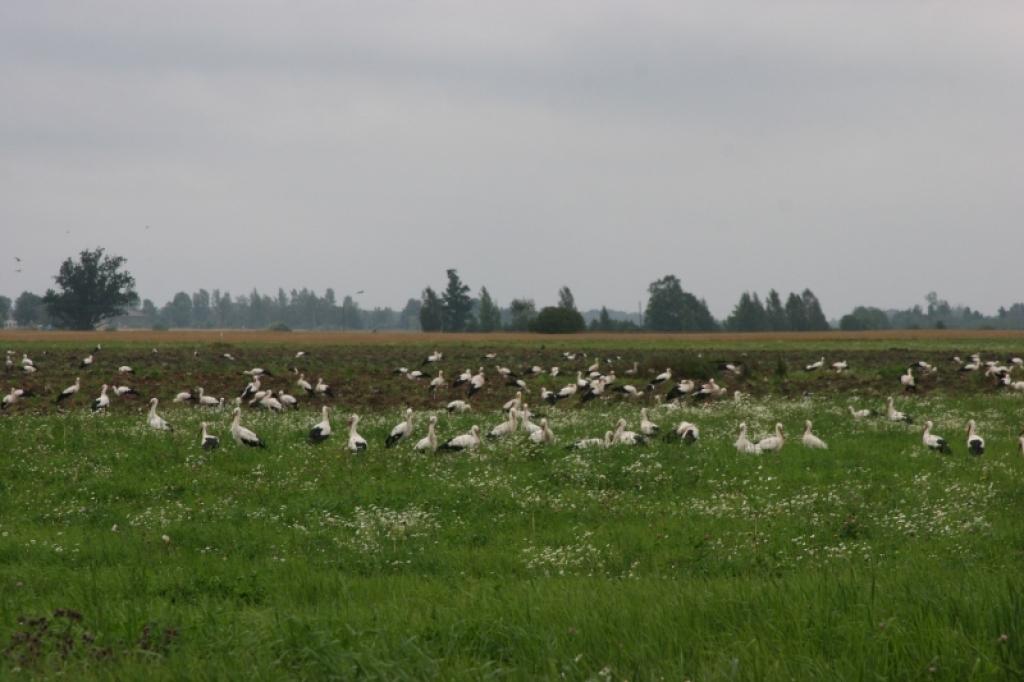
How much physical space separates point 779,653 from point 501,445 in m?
12.0

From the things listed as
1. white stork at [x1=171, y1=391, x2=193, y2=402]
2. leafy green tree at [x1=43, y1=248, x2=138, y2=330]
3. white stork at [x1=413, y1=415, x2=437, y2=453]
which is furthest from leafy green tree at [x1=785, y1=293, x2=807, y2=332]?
white stork at [x1=413, y1=415, x2=437, y2=453]

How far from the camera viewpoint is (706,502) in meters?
14.4

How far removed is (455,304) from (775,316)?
56254 millimetres

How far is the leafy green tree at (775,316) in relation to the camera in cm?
17325

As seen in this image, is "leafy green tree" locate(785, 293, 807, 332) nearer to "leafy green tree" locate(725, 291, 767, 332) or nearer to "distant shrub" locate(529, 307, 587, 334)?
"leafy green tree" locate(725, 291, 767, 332)

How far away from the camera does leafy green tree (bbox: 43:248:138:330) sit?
159750mm

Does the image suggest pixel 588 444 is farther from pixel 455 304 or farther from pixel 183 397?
pixel 455 304

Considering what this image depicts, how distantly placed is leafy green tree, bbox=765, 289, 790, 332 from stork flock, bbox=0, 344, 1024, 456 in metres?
119

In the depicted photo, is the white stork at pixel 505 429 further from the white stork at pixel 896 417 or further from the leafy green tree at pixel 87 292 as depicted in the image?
the leafy green tree at pixel 87 292

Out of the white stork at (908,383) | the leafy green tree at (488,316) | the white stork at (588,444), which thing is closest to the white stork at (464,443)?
the white stork at (588,444)

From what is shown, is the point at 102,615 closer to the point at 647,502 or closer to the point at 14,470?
the point at 647,502

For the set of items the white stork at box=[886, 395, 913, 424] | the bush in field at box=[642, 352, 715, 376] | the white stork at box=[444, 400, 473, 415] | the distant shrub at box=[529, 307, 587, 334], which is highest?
the distant shrub at box=[529, 307, 587, 334]

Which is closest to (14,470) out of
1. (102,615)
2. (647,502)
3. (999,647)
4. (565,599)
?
(102,615)

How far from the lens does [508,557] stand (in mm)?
11898
